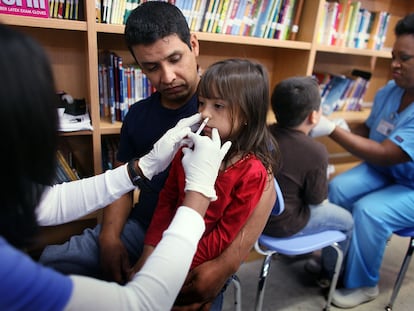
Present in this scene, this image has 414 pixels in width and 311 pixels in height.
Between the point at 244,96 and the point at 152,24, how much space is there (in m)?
0.40

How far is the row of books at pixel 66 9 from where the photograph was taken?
130cm

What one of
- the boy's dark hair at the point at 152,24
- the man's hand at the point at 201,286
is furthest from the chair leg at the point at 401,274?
the boy's dark hair at the point at 152,24

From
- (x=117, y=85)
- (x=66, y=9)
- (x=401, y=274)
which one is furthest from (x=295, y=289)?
(x=66, y=9)

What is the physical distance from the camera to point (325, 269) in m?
1.72

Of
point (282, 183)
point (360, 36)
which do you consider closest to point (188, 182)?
point (282, 183)

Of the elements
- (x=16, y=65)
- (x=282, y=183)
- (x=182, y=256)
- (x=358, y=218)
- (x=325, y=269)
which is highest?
(x=16, y=65)

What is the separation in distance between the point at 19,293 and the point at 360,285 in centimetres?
160

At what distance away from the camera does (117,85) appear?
1499 millimetres

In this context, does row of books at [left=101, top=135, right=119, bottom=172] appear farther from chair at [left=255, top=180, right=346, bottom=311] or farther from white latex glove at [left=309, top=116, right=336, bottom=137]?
white latex glove at [left=309, top=116, right=336, bottom=137]

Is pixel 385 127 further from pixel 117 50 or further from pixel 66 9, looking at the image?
pixel 66 9

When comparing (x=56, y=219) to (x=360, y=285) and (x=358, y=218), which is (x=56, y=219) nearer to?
(x=358, y=218)

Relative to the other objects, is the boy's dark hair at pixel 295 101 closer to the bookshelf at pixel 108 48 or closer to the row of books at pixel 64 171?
the bookshelf at pixel 108 48

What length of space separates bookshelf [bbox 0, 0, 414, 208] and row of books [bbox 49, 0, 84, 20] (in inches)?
3.2

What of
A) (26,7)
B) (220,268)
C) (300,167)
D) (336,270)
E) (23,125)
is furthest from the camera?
(336,270)
